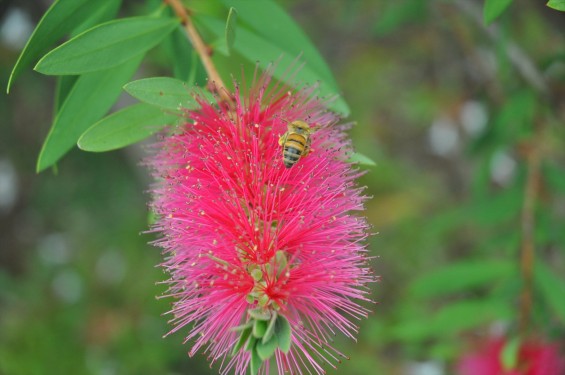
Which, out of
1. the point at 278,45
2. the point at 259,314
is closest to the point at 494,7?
the point at 278,45

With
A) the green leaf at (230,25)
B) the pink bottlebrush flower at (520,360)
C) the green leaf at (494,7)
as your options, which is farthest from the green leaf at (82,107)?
the pink bottlebrush flower at (520,360)

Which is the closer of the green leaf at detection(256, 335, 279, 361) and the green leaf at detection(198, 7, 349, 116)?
the green leaf at detection(256, 335, 279, 361)

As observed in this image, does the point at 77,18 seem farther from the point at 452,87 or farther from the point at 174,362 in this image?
the point at 452,87

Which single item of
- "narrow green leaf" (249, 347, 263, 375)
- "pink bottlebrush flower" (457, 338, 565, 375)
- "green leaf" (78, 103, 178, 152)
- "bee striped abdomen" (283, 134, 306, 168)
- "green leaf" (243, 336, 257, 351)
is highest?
"bee striped abdomen" (283, 134, 306, 168)

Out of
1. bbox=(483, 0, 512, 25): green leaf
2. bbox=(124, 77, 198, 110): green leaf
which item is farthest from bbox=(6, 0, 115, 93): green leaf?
bbox=(483, 0, 512, 25): green leaf

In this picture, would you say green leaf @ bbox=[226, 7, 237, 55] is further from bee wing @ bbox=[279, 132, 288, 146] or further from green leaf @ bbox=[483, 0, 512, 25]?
green leaf @ bbox=[483, 0, 512, 25]

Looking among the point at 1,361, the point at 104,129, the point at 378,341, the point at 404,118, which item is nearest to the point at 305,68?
the point at 104,129
